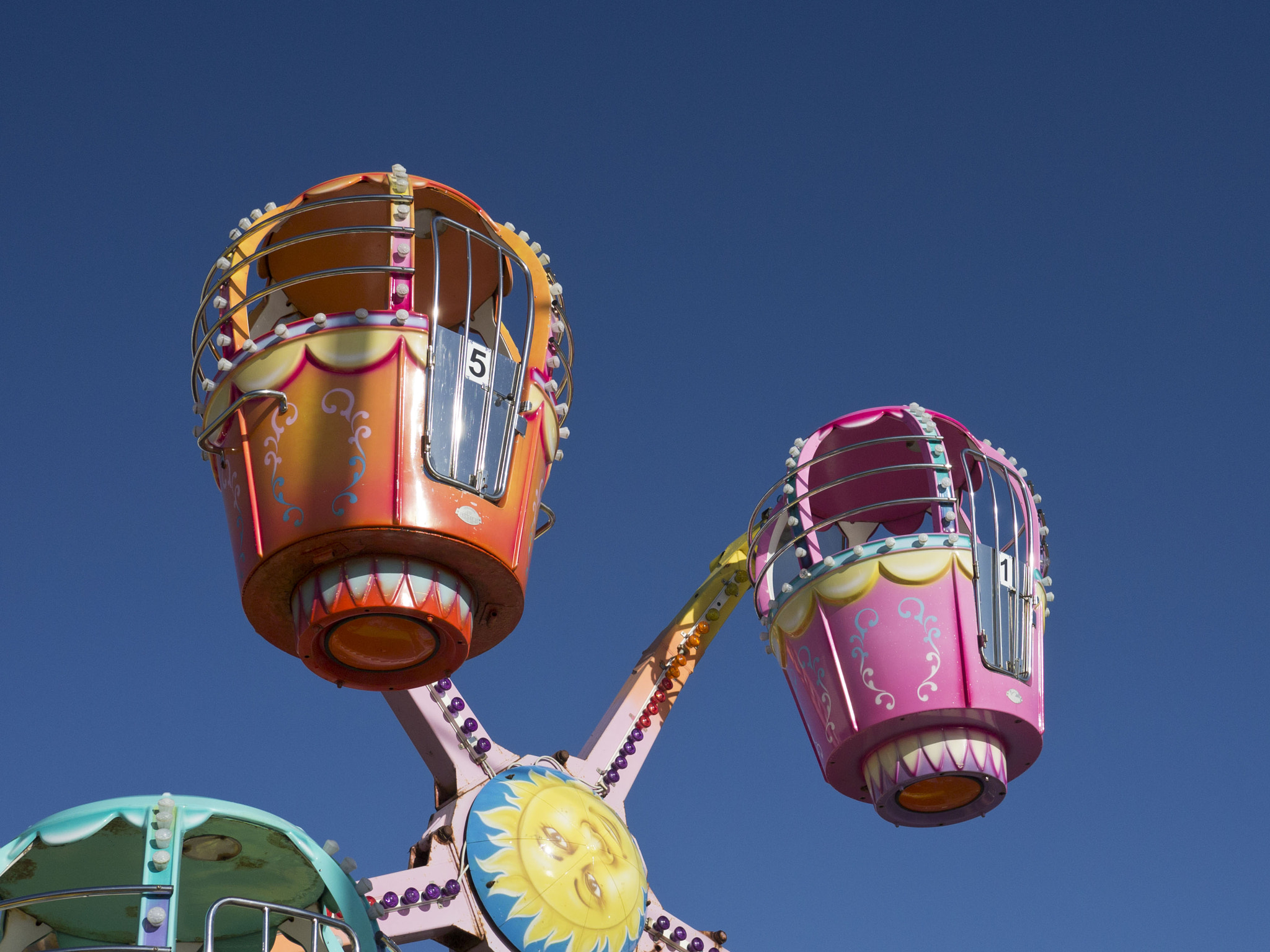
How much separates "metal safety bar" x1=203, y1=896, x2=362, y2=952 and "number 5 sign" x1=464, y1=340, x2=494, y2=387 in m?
2.57

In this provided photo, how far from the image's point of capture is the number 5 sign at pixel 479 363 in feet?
28.5

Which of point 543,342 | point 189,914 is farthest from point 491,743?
point 543,342

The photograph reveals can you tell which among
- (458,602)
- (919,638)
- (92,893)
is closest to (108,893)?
(92,893)

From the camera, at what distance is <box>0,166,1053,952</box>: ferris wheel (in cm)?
834

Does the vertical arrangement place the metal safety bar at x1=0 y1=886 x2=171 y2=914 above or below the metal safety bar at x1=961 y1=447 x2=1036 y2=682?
below

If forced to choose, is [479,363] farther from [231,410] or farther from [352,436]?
[231,410]

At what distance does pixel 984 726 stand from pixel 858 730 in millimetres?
727

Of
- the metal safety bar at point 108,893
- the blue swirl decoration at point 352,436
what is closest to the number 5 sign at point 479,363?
the blue swirl decoration at point 352,436

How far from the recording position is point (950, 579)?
10.6 meters

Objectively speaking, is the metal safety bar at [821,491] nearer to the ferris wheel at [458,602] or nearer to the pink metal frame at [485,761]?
the ferris wheel at [458,602]

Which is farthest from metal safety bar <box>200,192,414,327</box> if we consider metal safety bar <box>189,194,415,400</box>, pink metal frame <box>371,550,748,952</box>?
pink metal frame <box>371,550,748,952</box>

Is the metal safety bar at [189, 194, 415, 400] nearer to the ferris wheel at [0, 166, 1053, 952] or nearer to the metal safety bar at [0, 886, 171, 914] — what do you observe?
the ferris wheel at [0, 166, 1053, 952]

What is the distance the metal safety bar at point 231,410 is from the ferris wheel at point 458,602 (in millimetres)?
27

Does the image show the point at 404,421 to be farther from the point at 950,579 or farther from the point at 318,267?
the point at 950,579
